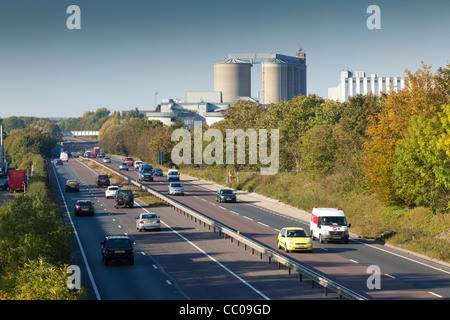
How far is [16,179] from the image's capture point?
8100 centimetres

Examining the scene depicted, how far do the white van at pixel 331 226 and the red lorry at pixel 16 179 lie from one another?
168ft

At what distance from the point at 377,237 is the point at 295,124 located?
1846 inches

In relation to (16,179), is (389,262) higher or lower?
lower

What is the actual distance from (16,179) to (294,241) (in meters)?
54.5

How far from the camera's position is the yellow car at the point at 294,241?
1411 inches

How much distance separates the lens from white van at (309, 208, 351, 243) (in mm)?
39594

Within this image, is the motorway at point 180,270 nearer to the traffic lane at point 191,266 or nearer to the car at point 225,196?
the traffic lane at point 191,266

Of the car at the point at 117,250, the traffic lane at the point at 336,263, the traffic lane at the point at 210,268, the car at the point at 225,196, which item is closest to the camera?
the traffic lane at the point at 210,268

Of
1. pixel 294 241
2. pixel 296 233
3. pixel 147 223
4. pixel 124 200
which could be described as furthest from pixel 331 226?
pixel 124 200

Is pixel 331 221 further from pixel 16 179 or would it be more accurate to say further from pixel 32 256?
pixel 16 179

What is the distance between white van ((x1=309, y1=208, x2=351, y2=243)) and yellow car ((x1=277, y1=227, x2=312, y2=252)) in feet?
11.0

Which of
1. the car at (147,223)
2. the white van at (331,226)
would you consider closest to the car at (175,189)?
the car at (147,223)

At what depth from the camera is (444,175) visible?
40406 mm
